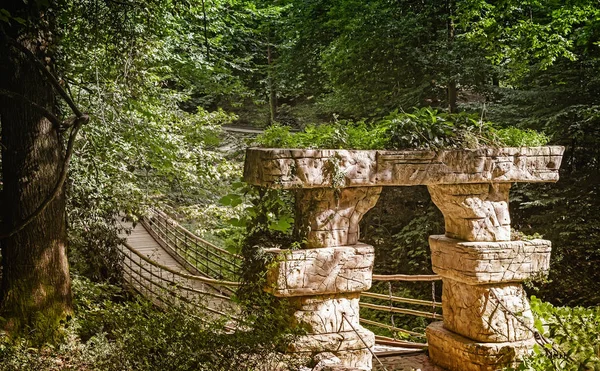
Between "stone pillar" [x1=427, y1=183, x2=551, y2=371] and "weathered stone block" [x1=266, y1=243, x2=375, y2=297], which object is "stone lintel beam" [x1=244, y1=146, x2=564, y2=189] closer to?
"stone pillar" [x1=427, y1=183, x2=551, y2=371]

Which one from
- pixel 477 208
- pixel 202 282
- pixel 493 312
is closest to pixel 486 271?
pixel 493 312

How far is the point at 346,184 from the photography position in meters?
5.23

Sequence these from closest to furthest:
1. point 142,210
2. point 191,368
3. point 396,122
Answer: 1. point 191,368
2. point 396,122
3. point 142,210

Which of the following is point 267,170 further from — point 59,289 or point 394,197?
point 394,197

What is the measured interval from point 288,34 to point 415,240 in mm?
7205

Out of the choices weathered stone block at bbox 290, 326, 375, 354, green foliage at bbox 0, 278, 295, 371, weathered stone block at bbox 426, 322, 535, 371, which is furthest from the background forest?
weathered stone block at bbox 290, 326, 375, 354

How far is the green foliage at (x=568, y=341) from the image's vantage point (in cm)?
327

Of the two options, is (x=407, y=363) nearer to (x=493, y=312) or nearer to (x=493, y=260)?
(x=493, y=312)

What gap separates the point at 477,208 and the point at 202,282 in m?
5.38

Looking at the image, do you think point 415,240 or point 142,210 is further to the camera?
point 415,240

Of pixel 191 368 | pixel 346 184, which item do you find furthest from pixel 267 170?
pixel 191 368

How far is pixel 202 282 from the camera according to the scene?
9.50 meters

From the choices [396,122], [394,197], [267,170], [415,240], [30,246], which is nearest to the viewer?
[267,170]

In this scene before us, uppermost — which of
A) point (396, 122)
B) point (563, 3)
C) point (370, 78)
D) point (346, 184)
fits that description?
point (563, 3)
